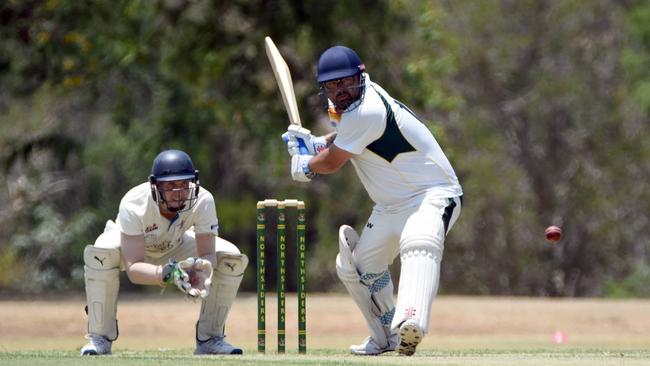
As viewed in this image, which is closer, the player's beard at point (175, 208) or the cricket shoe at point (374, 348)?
the player's beard at point (175, 208)

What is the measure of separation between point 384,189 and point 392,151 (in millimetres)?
256

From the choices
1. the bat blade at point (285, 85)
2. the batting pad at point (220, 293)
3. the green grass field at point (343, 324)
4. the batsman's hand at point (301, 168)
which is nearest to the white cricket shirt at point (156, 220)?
the batting pad at point (220, 293)

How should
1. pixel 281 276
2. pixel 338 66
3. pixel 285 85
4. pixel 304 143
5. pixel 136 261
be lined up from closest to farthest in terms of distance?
1. pixel 338 66
2. pixel 136 261
3. pixel 304 143
4. pixel 281 276
5. pixel 285 85

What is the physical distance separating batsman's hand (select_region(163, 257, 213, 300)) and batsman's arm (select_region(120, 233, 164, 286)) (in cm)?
17

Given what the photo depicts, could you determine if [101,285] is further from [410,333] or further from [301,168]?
[410,333]

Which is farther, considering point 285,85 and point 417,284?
point 285,85

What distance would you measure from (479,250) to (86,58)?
10.5 m

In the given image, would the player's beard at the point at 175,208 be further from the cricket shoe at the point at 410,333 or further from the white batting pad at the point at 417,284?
the cricket shoe at the point at 410,333

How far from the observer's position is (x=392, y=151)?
8.25 metres

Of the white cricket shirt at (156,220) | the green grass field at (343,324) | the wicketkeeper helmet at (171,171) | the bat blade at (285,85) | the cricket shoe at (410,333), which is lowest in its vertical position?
the green grass field at (343,324)

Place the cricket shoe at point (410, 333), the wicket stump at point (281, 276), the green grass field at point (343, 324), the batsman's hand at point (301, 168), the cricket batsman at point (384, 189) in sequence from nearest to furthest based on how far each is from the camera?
the cricket shoe at point (410, 333)
the cricket batsman at point (384, 189)
the batsman's hand at point (301, 168)
the wicket stump at point (281, 276)
the green grass field at point (343, 324)

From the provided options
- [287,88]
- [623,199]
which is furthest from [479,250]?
[287,88]

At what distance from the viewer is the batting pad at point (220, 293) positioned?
868 cm

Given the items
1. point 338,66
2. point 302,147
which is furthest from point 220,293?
point 338,66
